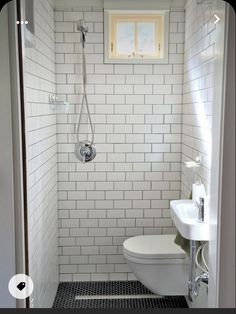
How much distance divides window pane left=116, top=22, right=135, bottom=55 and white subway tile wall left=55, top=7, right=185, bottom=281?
0.12m

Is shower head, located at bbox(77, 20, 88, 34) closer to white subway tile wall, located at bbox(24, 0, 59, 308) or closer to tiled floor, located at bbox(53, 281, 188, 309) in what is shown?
white subway tile wall, located at bbox(24, 0, 59, 308)

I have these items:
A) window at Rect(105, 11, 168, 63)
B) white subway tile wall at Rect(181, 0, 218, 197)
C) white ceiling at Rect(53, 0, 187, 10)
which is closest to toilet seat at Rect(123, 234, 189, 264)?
white subway tile wall at Rect(181, 0, 218, 197)

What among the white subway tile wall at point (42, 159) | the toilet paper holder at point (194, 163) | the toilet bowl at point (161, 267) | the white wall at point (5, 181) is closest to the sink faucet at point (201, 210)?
the toilet paper holder at point (194, 163)

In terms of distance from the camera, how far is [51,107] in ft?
8.57

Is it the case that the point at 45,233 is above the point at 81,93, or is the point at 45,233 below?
below

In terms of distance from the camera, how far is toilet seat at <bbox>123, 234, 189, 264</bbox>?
7.91ft

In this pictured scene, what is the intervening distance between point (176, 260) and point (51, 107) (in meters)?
1.41

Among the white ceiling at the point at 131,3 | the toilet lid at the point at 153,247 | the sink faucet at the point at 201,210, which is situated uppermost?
the white ceiling at the point at 131,3

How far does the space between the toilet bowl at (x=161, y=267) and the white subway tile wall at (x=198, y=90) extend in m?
0.51

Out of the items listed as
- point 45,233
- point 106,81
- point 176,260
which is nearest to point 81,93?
point 106,81

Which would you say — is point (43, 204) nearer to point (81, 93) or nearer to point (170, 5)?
point (81, 93)

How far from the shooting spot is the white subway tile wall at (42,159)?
6.41 ft

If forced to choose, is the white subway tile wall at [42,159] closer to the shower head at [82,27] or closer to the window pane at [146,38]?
the shower head at [82,27]

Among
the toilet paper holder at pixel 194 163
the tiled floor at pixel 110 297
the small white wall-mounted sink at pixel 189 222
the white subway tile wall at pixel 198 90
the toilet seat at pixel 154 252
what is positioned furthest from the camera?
the tiled floor at pixel 110 297
